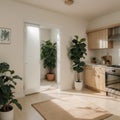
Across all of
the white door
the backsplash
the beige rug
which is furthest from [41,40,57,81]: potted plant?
the beige rug

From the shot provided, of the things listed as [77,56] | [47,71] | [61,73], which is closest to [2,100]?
[61,73]

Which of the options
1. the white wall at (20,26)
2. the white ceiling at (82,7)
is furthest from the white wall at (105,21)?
the white wall at (20,26)

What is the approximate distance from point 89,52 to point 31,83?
8.25 ft

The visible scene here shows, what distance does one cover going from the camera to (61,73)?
462cm

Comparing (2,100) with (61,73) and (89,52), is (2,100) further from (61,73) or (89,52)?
(89,52)

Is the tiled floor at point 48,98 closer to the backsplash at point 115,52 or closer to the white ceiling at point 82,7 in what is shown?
the backsplash at point 115,52

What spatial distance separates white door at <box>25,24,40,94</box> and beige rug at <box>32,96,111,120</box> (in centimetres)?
93

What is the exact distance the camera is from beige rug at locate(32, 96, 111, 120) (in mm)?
2633

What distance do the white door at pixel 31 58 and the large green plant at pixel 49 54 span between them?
1.67 meters

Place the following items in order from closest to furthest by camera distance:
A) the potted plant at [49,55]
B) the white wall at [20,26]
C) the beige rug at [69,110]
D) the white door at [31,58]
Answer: the beige rug at [69,110] < the white wall at [20,26] < the white door at [31,58] < the potted plant at [49,55]

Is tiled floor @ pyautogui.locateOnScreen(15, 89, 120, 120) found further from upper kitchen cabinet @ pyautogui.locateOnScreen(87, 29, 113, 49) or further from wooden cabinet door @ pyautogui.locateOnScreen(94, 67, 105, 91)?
upper kitchen cabinet @ pyautogui.locateOnScreen(87, 29, 113, 49)

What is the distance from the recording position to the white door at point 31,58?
4.08 meters

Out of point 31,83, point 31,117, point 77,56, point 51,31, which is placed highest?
point 51,31

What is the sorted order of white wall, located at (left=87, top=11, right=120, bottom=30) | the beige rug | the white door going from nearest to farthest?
the beige rug → the white door → white wall, located at (left=87, top=11, right=120, bottom=30)
